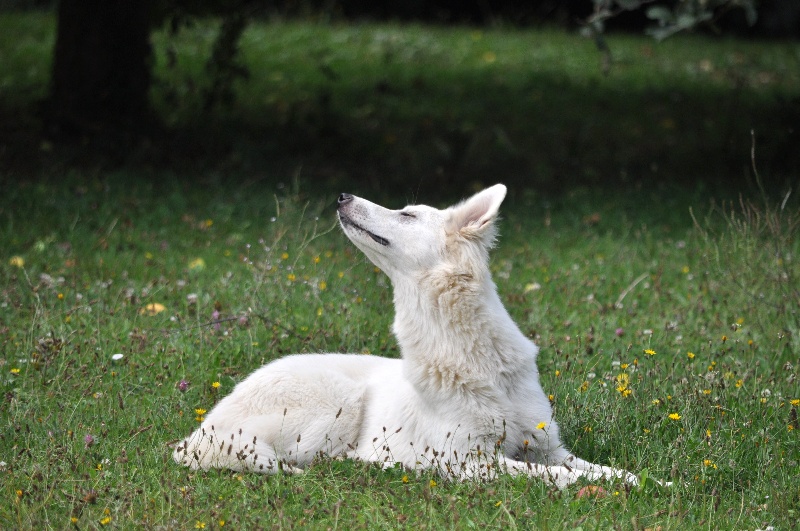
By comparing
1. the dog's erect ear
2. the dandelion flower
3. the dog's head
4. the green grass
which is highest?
the dog's erect ear

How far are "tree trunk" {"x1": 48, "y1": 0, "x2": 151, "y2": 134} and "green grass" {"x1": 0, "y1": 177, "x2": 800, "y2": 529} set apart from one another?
5.03 ft

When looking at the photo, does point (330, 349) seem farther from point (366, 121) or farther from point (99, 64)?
point (366, 121)

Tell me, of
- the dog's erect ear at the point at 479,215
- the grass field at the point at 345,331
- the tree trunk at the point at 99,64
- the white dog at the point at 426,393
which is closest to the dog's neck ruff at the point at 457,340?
the white dog at the point at 426,393

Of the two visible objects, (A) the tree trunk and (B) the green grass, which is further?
(A) the tree trunk

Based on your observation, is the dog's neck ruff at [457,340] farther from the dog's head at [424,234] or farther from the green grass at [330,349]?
the green grass at [330,349]

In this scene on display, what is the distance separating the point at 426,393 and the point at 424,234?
0.75m

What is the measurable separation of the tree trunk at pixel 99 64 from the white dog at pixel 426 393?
6.33m

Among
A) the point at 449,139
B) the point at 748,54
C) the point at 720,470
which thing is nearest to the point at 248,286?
the point at 720,470

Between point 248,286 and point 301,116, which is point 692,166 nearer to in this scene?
point 301,116

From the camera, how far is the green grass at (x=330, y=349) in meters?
3.61

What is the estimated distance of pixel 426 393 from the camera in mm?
4176

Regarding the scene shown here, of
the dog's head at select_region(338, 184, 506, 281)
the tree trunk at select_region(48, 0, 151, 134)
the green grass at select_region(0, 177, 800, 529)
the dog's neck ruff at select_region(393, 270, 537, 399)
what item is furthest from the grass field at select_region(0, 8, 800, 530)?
the dog's head at select_region(338, 184, 506, 281)

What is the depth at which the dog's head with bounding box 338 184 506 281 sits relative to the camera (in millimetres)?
4223

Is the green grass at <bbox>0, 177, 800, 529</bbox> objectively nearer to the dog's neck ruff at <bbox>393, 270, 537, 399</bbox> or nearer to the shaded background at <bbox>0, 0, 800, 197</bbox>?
the dog's neck ruff at <bbox>393, 270, 537, 399</bbox>
